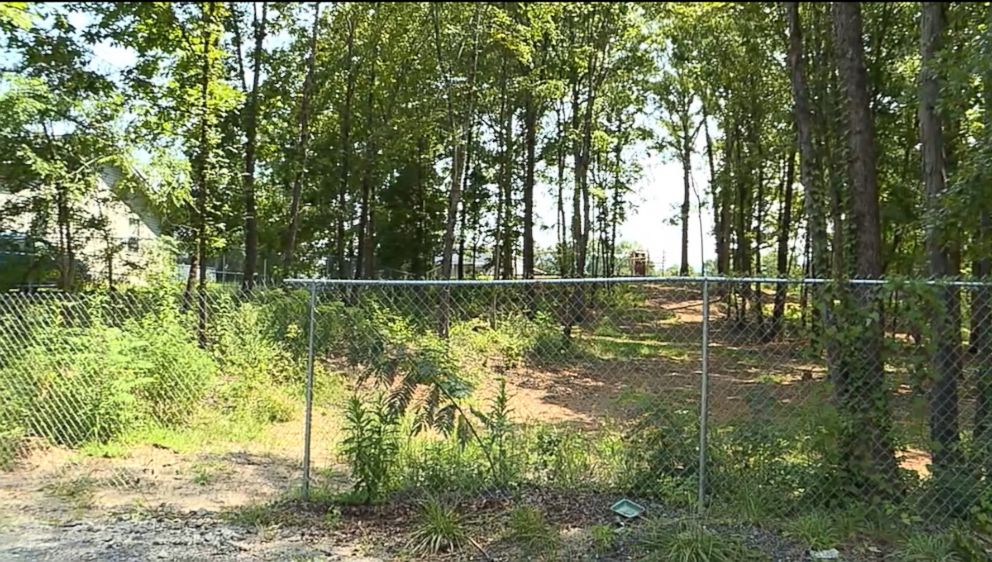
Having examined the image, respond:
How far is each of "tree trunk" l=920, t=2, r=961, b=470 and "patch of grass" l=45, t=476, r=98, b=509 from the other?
5486mm

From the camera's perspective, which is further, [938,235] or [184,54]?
[184,54]

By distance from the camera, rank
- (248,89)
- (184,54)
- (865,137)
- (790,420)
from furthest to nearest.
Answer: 1. (248,89)
2. (184,54)
3. (865,137)
4. (790,420)

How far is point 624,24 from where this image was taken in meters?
15.8

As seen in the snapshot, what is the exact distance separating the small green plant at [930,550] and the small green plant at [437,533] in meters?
→ 2.35

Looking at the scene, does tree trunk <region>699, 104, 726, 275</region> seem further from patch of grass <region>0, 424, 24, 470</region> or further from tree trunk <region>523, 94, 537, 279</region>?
patch of grass <region>0, 424, 24, 470</region>

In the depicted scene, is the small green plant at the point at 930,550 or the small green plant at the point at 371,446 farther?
the small green plant at the point at 371,446

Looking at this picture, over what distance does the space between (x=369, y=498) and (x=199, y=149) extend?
6.96 metres

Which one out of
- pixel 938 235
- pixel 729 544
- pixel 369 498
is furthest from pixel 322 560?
pixel 938 235

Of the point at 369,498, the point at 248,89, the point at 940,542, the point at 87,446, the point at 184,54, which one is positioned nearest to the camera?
the point at 940,542

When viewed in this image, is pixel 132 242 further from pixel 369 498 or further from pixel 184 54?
pixel 369 498

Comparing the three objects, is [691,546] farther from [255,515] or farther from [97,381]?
[97,381]

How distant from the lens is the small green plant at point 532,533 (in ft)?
12.0

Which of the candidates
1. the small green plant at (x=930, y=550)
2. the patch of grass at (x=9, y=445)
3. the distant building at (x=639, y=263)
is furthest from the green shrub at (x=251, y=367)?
the distant building at (x=639, y=263)

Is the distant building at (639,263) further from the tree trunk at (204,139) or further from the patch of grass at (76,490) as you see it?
the patch of grass at (76,490)
